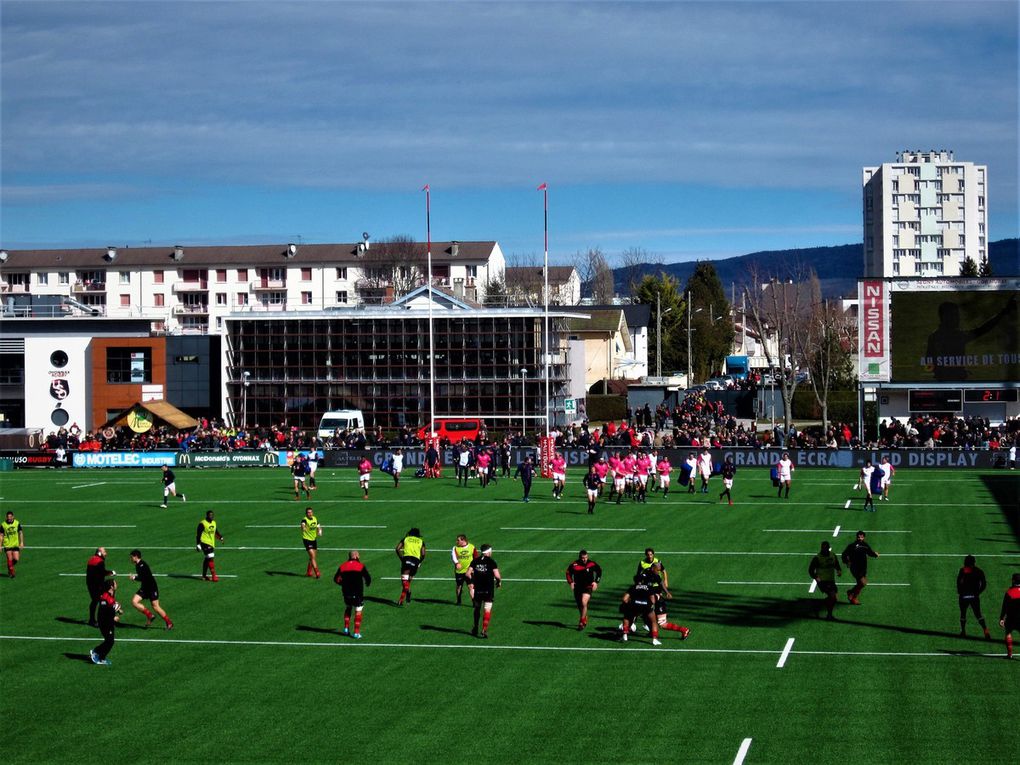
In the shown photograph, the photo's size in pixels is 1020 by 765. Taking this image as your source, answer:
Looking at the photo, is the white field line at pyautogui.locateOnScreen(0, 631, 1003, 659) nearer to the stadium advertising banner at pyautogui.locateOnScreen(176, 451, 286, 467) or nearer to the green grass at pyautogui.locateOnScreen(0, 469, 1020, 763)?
the green grass at pyautogui.locateOnScreen(0, 469, 1020, 763)

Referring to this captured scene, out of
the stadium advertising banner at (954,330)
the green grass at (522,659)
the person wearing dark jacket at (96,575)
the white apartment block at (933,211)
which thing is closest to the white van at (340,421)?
the stadium advertising banner at (954,330)

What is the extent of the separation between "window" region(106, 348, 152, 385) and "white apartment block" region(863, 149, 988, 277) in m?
146

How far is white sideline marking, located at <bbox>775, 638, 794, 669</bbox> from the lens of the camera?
68.4 ft

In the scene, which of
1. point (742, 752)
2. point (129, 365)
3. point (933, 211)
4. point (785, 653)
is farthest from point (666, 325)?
point (742, 752)

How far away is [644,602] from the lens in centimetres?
2255

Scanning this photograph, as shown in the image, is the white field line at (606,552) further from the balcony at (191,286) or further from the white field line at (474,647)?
the balcony at (191,286)

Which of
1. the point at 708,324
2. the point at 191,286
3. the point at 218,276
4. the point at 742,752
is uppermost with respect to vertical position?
the point at 218,276

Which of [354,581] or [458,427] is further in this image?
[458,427]

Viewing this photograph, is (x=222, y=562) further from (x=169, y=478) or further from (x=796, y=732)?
(x=796, y=732)

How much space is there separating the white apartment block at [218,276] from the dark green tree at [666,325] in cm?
1730

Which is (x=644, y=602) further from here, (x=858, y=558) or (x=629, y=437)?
(x=629, y=437)

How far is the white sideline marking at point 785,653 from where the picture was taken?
821 inches

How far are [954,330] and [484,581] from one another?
44.9m

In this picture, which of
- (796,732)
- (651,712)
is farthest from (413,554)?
(796,732)
